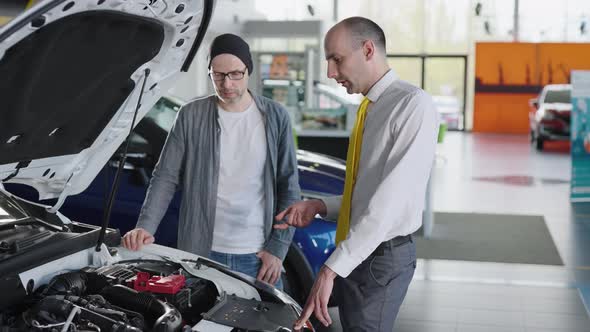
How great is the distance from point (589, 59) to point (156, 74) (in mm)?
19550

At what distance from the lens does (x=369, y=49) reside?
2.21 m

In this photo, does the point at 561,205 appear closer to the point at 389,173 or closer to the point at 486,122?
the point at 389,173

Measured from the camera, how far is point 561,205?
9.27m

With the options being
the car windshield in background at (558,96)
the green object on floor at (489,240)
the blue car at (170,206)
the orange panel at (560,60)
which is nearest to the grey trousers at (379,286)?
the blue car at (170,206)

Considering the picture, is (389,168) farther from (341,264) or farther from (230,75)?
(230,75)

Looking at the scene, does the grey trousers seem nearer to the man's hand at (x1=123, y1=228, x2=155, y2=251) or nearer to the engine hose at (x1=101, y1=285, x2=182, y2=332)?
the engine hose at (x1=101, y1=285, x2=182, y2=332)

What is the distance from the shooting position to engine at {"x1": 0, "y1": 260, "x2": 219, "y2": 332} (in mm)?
2105

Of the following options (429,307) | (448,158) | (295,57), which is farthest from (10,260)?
(448,158)

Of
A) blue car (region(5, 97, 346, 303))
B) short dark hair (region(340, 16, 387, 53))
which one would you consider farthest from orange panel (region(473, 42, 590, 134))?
short dark hair (region(340, 16, 387, 53))

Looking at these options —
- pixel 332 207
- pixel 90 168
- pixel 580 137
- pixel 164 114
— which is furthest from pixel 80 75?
pixel 580 137

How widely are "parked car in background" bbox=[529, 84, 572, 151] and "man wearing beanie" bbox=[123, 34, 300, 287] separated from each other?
12.8 metres

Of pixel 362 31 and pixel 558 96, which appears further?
pixel 558 96

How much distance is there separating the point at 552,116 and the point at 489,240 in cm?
848

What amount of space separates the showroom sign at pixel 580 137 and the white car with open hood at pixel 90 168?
24.8 ft
